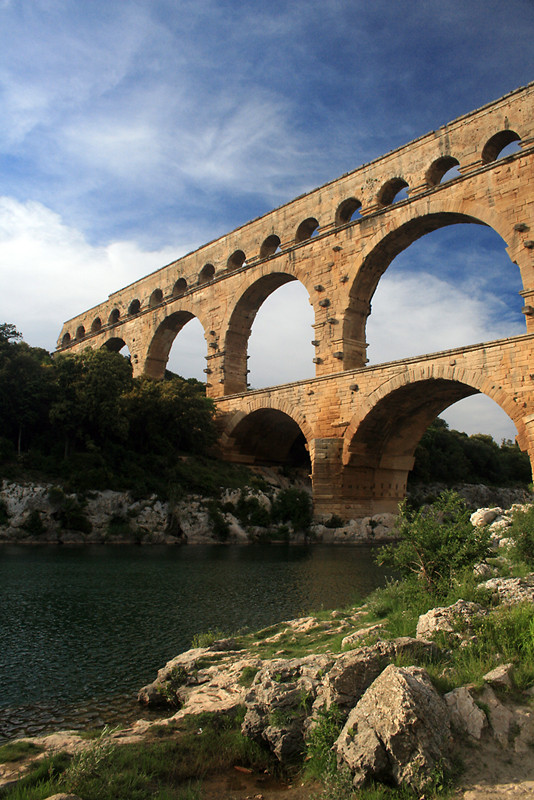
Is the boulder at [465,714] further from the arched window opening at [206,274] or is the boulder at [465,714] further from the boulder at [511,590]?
the arched window opening at [206,274]

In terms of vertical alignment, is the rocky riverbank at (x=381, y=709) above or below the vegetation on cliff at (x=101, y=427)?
below

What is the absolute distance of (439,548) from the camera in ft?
19.0

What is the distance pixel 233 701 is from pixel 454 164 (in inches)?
674

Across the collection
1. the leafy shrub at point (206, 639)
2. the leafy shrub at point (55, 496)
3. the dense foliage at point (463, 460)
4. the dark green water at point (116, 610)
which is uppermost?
the dense foliage at point (463, 460)

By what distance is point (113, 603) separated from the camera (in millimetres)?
7707

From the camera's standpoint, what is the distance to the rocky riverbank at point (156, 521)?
16.0 m

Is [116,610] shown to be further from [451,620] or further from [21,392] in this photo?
[21,392]

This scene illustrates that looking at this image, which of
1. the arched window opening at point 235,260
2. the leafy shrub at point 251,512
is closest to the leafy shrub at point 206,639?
the leafy shrub at point 251,512

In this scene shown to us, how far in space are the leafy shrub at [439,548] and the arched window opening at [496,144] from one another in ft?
43.1

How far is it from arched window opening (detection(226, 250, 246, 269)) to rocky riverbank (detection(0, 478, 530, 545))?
9.73m

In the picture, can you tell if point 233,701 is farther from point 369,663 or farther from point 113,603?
point 113,603

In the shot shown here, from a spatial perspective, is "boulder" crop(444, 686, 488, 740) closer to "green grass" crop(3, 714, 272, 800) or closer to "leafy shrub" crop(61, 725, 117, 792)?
"green grass" crop(3, 714, 272, 800)

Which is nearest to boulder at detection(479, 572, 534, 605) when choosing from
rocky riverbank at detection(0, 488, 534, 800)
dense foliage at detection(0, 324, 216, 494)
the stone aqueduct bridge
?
rocky riverbank at detection(0, 488, 534, 800)

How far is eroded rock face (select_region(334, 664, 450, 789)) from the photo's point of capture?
2.54 m
